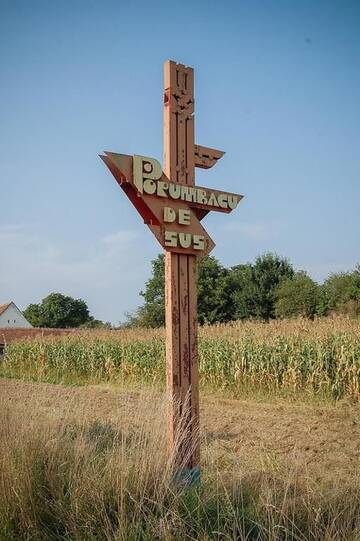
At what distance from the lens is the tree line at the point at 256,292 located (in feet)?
144

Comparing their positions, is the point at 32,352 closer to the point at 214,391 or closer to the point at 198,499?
the point at 214,391

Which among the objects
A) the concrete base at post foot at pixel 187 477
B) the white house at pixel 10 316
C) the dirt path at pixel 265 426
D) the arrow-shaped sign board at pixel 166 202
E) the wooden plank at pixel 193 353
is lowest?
the dirt path at pixel 265 426

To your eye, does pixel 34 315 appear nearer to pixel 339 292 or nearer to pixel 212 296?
pixel 212 296

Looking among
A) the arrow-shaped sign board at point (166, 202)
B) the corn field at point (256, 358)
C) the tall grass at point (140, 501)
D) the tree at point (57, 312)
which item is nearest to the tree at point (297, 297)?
the corn field at point (256, 358)

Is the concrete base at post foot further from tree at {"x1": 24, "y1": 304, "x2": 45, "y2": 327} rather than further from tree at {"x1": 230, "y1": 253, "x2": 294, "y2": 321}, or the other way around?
tree at {"x1": 24, "y1": 304, "x2": 45, "y2": 327}

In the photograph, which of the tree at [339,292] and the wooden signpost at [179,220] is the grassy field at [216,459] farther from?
the tree at [339,292]

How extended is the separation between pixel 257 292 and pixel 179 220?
1753 inches

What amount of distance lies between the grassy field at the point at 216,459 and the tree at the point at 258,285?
112ft

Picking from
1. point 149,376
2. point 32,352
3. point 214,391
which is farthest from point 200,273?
point 214,391

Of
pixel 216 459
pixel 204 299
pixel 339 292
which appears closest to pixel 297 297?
pixel 339 292

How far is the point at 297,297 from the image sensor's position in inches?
1718

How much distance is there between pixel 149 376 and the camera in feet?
60.7

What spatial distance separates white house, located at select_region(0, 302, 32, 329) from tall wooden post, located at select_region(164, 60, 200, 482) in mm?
50902

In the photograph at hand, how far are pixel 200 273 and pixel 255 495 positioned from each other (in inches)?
1813
